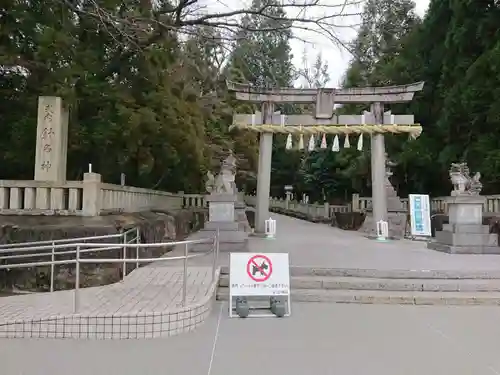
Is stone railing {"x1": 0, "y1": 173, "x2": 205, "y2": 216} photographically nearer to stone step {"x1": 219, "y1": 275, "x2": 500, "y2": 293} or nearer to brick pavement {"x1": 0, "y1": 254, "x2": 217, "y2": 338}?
brick pavement {"x1": 0, "y1": 254, "x2": 217, "y2": 338}

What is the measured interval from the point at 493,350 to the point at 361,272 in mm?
3167

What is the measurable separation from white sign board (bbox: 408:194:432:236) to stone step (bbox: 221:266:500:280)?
7.92 metres

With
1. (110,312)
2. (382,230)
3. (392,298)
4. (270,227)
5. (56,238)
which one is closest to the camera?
(110,312)

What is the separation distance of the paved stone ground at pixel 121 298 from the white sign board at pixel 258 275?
0.51m

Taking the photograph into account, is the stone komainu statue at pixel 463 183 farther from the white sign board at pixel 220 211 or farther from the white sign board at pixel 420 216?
the white sign board at pixel 220 211

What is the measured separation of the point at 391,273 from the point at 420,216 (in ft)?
28.5

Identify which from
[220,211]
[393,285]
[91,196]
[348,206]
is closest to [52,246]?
[91,196]

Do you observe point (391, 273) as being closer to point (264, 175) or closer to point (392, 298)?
point (392, 298)

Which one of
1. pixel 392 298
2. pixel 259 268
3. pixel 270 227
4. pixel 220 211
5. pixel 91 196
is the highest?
pixel 91 196

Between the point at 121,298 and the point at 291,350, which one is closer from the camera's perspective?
the point at 291,350

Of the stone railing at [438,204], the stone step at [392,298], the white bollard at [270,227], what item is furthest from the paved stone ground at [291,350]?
the stone railing at [438,204]

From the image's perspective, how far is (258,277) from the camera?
19.6ft

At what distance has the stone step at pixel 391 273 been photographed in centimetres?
776

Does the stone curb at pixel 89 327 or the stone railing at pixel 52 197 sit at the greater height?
the stone railing at pixel 52 197
